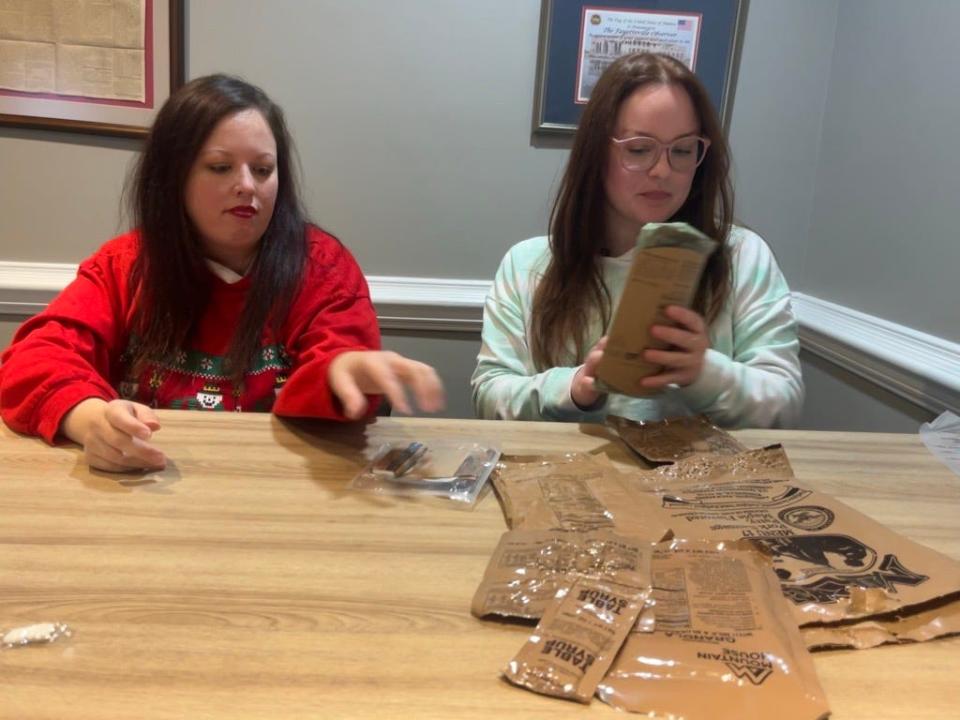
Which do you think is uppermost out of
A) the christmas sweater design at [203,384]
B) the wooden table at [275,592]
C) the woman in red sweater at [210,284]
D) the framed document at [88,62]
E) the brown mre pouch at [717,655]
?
the framed document at [88,62]

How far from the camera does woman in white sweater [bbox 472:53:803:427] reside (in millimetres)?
1053

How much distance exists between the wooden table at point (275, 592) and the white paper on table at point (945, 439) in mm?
Answer: 49

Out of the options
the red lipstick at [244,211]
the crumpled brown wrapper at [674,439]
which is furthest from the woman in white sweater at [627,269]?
the red lipstick at [244,211]

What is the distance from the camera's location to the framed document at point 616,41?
162cm

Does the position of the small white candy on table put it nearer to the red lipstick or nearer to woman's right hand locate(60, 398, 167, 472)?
woman's right hand locate(60, 398, 167, 472)

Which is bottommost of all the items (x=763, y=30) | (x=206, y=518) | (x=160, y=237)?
(x=206, y=518)

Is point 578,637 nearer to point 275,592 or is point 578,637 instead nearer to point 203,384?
point 275,592

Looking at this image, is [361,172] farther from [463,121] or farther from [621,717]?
[621,717]

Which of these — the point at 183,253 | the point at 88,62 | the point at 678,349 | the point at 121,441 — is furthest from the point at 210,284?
the point at 88,62

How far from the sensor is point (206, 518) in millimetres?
625

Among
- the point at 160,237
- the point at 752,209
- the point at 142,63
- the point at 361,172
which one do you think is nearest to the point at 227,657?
the point at 160,237

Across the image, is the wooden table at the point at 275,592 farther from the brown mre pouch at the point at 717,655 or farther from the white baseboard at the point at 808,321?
the white baseboard at the point at 808,321

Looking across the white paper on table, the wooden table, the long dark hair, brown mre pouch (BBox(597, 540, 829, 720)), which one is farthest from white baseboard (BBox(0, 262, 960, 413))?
brown mre pouch (BBox(597, 540, 829, 720))

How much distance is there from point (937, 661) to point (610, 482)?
30 cm
